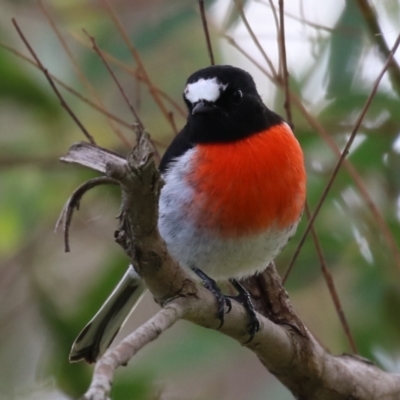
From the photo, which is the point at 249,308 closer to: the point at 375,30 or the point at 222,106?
the point at 222,106

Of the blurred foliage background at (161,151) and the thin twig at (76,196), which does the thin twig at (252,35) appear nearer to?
the blurred foliage background at (161,151)

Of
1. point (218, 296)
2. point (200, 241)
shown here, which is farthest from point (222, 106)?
point (218, 296)

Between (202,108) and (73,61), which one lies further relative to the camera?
(73,61)

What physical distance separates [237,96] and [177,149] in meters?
0.28

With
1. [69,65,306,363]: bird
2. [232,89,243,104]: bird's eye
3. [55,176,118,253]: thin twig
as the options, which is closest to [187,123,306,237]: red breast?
[69,65,306,363]: bird

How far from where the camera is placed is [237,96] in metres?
2.91

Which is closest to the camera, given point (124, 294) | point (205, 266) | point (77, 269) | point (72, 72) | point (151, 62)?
point (205, 266)

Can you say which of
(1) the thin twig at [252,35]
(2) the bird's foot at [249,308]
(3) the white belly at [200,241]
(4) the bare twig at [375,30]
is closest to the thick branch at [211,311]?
(2) the bird's foot at [249,308]

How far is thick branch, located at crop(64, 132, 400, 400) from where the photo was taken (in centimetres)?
191

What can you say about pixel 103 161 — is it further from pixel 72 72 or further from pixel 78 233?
pixel 78 233

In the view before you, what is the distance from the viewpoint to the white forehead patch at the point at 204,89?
109 inches

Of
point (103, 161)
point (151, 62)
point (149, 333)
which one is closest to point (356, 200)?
point (151, 62)

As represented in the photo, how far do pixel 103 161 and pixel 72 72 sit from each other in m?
2.15

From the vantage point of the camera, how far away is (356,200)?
12.9 feet
